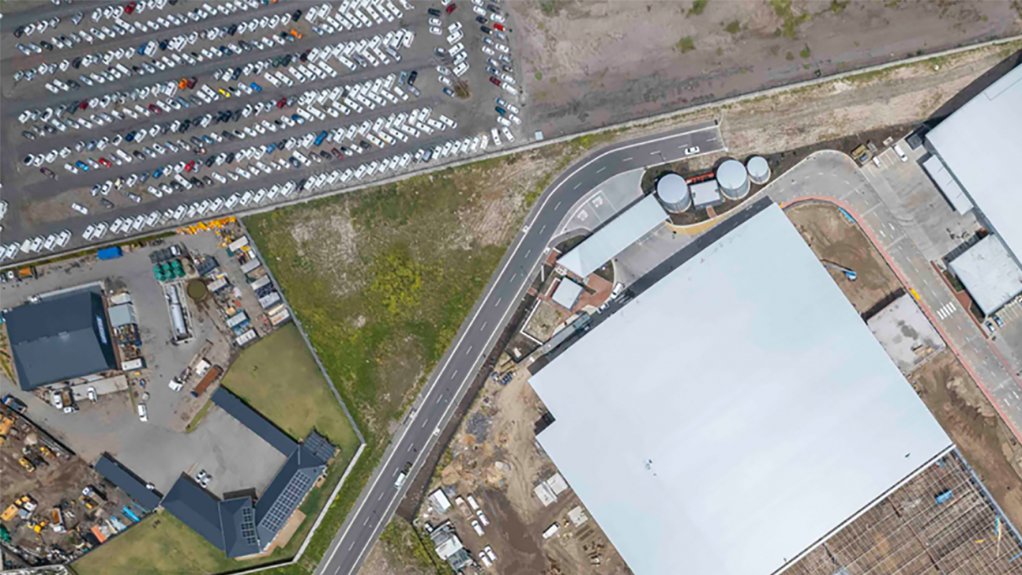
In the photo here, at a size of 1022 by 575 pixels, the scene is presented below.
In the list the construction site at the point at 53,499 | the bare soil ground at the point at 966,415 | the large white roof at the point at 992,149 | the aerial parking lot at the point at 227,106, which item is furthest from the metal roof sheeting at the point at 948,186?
the construction site at the point at 53,499

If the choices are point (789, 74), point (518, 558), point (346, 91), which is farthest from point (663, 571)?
point (346, 91)

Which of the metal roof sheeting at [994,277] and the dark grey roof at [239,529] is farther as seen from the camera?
the dark grey roof at [239,529]

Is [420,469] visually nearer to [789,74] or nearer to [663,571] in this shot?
[663,571]

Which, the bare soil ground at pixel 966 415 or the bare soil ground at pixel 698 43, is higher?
the bare soil ground at pixel 698 43

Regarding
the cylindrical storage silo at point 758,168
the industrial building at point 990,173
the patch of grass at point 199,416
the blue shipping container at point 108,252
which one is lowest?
the industrial building at point 990,173

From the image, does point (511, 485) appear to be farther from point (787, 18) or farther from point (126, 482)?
point (787, 18)

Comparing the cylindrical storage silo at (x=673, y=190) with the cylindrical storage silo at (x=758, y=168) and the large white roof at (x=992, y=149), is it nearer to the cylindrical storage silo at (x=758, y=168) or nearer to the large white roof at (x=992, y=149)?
the cylindrical storage silo at (x=758, y=168)

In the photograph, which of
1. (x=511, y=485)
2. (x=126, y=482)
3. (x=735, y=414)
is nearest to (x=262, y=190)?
(x=126, y=482)
